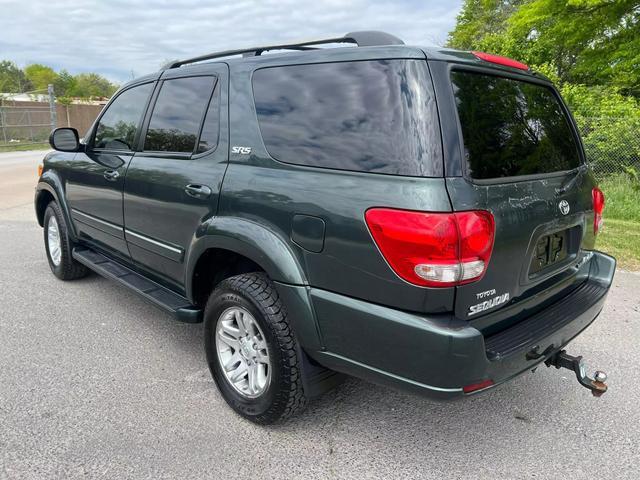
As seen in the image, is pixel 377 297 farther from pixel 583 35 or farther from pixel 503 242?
pixel 583 35

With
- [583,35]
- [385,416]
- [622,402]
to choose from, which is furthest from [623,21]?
[385,416]

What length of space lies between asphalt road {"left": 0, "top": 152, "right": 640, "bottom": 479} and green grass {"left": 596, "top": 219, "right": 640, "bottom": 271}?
235 cm

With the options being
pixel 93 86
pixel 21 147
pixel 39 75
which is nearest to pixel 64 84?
pixel 93 86

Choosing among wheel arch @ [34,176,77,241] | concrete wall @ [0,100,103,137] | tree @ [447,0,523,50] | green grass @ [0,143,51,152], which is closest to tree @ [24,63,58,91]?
concrete wall @ [0,100,103,137]

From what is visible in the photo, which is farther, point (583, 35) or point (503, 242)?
point (583, 35)

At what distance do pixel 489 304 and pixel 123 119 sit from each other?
10.1 feet

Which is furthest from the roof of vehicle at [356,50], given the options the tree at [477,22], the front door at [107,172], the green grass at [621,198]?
the tree at [477,22]

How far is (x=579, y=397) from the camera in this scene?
299 centimetres

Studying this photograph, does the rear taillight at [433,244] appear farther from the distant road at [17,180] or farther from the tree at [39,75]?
the tree at [39,75]

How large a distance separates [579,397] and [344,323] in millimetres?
1758

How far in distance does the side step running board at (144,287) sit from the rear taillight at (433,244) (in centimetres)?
150

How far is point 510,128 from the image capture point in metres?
2.38

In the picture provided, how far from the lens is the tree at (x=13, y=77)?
7925cm

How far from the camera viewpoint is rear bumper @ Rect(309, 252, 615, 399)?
1954mm
